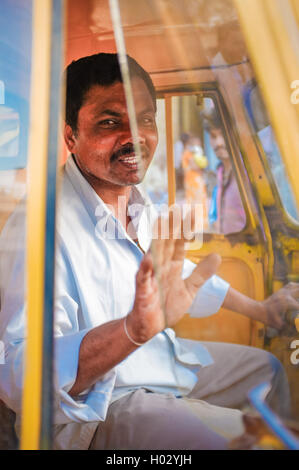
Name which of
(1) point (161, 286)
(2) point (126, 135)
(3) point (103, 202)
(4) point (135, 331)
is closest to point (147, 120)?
(2) point (126, 135)

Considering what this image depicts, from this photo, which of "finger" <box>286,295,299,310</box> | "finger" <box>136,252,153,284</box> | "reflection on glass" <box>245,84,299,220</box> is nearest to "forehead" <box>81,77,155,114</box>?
"reflection on glass" <box>245,84,299,220</box>

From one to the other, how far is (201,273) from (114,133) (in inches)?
20.1

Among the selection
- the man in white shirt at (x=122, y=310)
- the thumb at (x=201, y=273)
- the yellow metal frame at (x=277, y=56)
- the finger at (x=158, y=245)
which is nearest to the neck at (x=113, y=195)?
the man in white shirt at (x=122, y=310)

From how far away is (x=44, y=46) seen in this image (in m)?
1.21

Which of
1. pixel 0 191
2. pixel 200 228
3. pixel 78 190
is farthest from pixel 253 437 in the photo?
pixel 0 191

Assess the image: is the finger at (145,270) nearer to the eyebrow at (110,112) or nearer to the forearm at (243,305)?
the forearm at (243,305)

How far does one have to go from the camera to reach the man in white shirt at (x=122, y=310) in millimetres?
1259

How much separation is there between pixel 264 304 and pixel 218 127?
601 millimetres

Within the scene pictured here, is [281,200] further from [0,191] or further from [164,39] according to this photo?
[0,191]

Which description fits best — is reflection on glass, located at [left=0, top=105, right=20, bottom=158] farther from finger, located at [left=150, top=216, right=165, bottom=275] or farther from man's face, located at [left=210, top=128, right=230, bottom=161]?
man's face, located at [left=210, top=128, right=230, bottom=161]

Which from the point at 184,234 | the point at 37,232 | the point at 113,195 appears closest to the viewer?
the point at 37,232

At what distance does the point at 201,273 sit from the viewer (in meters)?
1.32

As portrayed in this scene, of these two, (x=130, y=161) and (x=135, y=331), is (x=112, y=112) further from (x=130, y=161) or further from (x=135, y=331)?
(x=135, y=331)

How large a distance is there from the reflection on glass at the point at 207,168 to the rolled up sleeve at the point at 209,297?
0.54 ft
